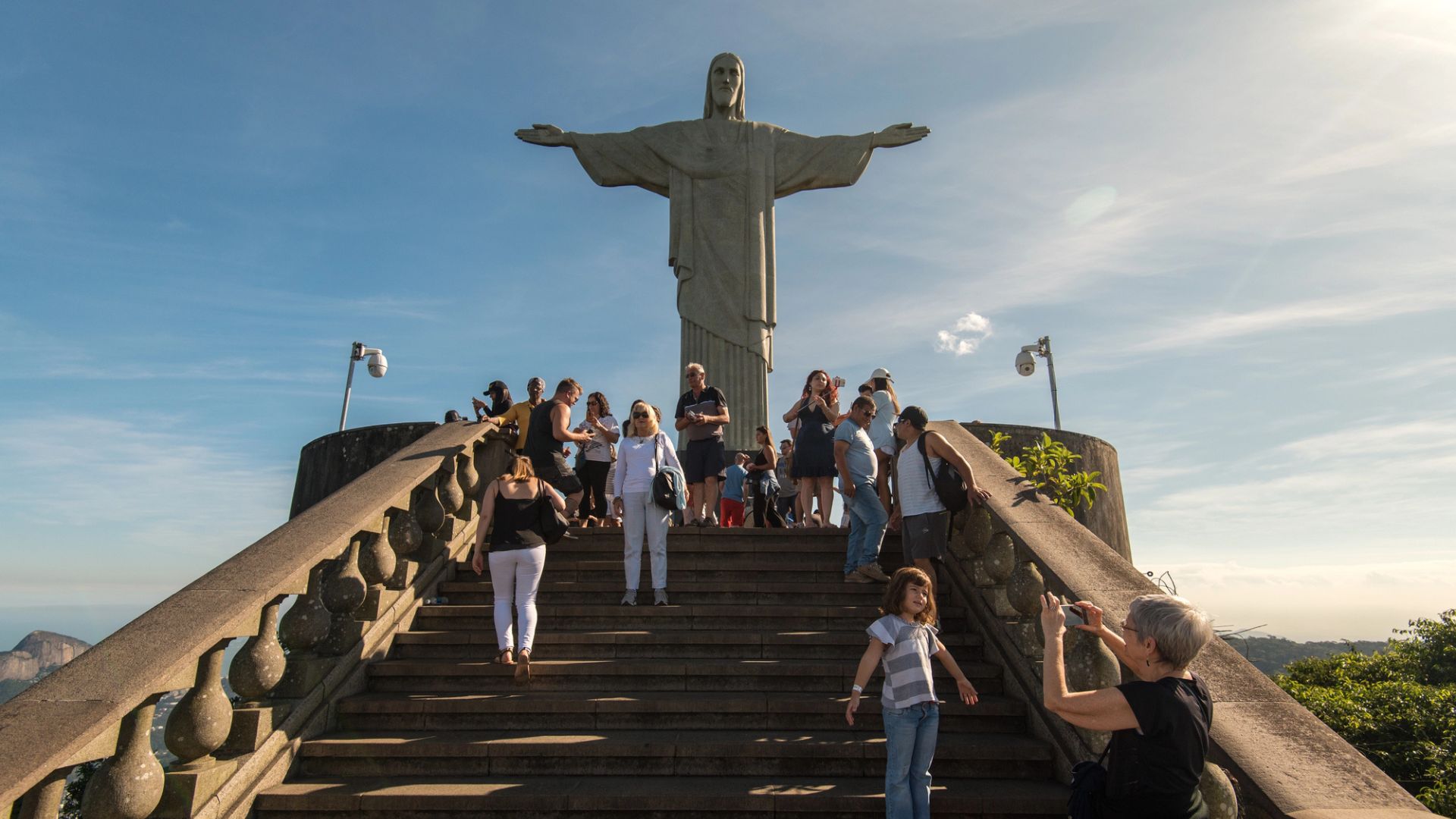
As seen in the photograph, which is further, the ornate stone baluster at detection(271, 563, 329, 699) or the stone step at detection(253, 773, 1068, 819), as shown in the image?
the ornate stone baluster at detection(271, 563, 329, 699)

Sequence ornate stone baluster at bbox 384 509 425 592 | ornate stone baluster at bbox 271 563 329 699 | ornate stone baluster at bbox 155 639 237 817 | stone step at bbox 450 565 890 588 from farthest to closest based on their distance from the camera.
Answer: stone step at bbox 450 565 890 588 < ornate stone baluster at bbox 384 509 425 592 < ornate stone baluster at bbox 271 563 329 699 < ornate stone baluster at bbox 155 639 237 817

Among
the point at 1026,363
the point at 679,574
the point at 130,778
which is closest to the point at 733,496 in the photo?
the point at 679,574

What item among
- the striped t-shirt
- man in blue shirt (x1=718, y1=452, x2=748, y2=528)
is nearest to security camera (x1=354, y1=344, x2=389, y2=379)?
man in blue shirt (x1=718, y1=452, x2=748, y2=528)

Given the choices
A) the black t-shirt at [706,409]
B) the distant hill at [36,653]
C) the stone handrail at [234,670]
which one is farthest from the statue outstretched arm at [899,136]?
the distant hill at [36,653]

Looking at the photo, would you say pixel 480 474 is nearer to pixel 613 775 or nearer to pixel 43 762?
pixel 613 775

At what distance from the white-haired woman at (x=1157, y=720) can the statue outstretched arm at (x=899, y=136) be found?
11.6m

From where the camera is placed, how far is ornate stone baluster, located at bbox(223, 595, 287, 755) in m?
4.41

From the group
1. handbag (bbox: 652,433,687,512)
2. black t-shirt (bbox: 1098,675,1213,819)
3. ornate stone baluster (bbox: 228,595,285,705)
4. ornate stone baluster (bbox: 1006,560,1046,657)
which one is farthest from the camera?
handbag (bbox: 652,433,687,512)

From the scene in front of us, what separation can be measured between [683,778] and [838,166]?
10449 mm

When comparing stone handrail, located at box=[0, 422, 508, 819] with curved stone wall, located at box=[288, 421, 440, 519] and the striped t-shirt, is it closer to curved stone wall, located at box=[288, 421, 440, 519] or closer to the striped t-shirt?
the striped t-shirt

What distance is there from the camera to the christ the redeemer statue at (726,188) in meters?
12.9

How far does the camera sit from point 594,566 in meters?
7.17

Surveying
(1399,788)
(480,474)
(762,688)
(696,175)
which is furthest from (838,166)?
(1399,788)

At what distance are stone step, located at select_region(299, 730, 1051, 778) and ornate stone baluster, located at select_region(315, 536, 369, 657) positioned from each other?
0.71 m
